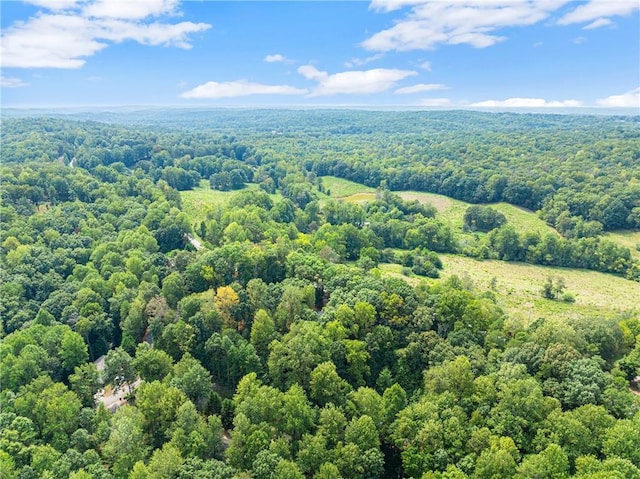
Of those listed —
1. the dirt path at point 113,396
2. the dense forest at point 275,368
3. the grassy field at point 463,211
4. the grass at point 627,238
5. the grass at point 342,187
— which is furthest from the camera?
the grass at point 342,187

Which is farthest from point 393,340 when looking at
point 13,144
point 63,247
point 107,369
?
point 13,144

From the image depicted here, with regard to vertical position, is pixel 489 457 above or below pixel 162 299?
below

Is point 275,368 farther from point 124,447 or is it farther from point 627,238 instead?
point 627,238

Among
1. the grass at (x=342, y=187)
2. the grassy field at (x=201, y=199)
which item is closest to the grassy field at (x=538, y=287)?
the grassy field at (x=201, y=199)

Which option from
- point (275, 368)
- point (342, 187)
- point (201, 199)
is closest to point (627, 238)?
point (342, 187)

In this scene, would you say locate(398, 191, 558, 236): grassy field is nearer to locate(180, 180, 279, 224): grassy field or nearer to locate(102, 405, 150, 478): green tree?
locate(180, 180, 279, 224): grassy field

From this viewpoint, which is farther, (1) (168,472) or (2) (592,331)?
(2) (592,331)

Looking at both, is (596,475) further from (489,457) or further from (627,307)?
(627,307)

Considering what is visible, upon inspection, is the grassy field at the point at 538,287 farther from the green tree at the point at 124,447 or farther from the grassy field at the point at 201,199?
the green tree at the point at 124,447
